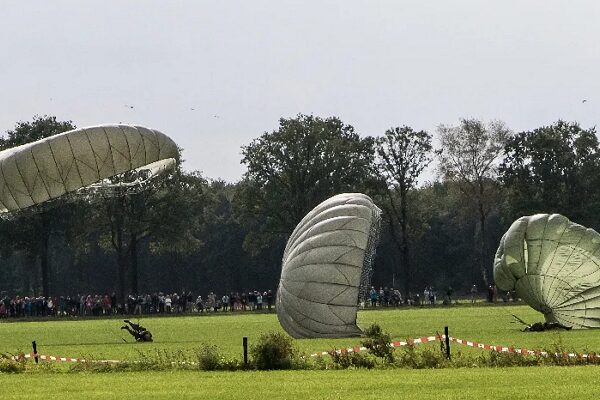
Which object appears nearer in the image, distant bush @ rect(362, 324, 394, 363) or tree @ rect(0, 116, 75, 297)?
distant bush @ rect(362, 324, 394, 363)

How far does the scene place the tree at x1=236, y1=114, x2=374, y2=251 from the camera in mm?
114500

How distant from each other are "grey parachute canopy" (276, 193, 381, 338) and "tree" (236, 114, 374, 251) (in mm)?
64672

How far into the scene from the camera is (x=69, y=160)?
46.9 m

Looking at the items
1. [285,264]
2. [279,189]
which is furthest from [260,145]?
[285,264]

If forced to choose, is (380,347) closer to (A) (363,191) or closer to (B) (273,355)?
(B) (273,355)

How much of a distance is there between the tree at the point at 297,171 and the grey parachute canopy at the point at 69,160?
6562 cm

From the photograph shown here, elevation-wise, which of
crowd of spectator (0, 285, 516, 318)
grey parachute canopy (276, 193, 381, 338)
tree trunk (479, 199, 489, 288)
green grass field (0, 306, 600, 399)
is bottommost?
green grass field (0, 306, 600, 399)

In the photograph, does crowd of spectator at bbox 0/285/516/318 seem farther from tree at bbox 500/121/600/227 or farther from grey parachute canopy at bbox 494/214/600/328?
grey parachute canopy at bbox 494/214/600/328

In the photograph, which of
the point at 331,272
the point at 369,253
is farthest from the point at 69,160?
the point at 369,253

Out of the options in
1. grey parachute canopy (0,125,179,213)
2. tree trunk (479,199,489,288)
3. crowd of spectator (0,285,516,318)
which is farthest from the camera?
tree trunk (479,199,489,288)

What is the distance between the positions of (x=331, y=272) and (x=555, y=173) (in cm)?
6964

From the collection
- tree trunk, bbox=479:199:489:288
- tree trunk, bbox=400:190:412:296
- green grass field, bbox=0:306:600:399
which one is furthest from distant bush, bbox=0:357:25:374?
tree trunk, bbox=479:199:489:288

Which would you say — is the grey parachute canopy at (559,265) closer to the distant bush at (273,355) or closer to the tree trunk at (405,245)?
the distant bush at (273,355)

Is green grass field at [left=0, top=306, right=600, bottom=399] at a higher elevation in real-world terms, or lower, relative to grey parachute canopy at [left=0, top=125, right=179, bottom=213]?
lower
